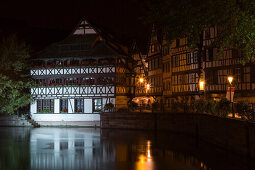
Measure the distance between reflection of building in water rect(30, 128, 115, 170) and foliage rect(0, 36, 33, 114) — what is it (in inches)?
628

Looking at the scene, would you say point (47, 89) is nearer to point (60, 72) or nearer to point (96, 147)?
point (60, 72)

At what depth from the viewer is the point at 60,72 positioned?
4772 centimetres

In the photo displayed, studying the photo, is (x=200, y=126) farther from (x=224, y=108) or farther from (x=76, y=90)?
(x=76, y=90)

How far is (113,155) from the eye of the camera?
23516mm

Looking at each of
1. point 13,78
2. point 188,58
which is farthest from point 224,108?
point 13,78

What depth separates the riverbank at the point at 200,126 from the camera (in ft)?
66.6

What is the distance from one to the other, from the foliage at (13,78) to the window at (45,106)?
1.66m

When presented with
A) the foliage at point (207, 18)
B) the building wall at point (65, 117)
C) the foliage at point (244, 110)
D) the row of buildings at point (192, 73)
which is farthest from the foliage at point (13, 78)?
the foliage at point (244, 110)

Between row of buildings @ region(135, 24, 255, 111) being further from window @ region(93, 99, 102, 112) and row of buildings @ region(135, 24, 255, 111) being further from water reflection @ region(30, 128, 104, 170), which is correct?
water reflection @ region(30, 128, 104, 170)

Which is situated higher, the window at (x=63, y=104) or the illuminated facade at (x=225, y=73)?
the illuminated facade at (x=225, y=73)

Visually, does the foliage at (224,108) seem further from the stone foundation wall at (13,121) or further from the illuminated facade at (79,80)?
the stone foundation wall at (13,121)

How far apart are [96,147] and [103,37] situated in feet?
79.6

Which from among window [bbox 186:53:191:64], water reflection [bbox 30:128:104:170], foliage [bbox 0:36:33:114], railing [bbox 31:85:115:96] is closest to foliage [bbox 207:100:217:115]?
water reflection [bbox 30:128:104:170]

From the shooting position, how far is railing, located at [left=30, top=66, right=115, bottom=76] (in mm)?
46347
